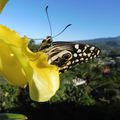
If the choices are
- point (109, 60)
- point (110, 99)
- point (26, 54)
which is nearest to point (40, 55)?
point (26, 54)

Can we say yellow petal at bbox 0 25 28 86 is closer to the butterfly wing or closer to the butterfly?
the butterfly

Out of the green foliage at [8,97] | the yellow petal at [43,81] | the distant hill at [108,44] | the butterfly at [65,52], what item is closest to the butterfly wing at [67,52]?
the butterfly at [65,52]

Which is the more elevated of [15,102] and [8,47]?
[8,47]

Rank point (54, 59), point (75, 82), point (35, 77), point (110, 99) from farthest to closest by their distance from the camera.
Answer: point (75, 82) < point (110, 99) < point (54, 59) < point (35, 77)

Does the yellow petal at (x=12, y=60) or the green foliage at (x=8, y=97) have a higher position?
the yellow petal at (x=12, y=60)

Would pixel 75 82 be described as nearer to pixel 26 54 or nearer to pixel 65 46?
pixel 65 46

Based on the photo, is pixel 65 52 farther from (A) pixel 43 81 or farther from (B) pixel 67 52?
(A) pixel 43 81

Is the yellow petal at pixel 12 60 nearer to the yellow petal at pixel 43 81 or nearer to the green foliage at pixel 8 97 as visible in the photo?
the yellow petal at pixel 43 81

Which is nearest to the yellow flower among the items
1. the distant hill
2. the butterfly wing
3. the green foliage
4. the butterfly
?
the butterfly
